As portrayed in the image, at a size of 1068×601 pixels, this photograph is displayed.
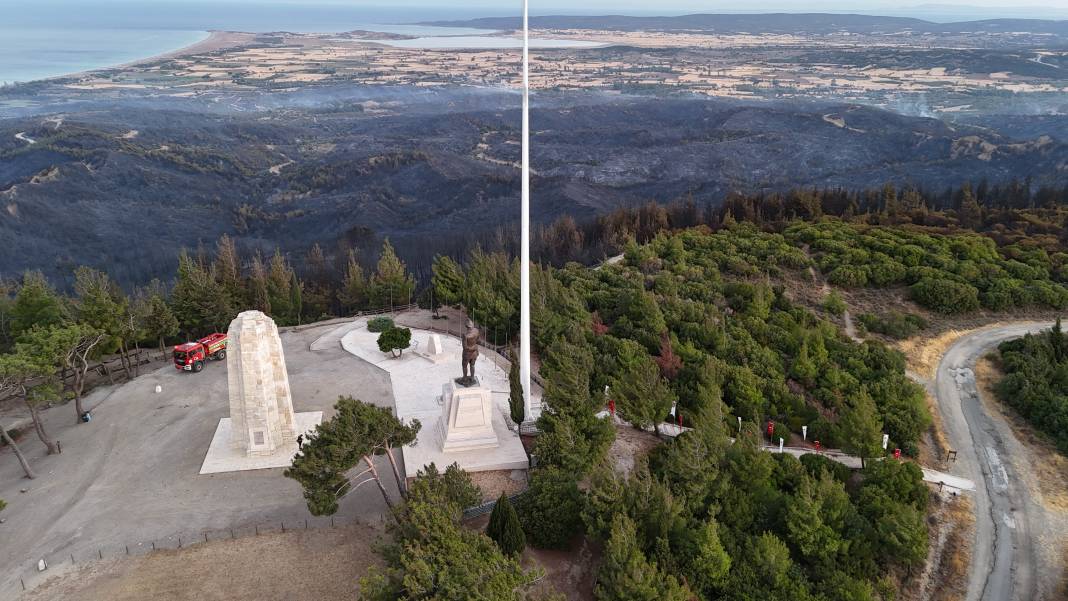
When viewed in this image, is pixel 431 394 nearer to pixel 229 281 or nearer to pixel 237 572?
pixel 237 572

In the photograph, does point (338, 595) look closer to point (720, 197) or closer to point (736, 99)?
point (720, 197)

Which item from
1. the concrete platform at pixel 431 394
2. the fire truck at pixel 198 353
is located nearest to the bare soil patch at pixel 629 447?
the concrete platform at pixel 431 394

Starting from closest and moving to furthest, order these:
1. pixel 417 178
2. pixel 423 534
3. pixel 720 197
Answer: pixel 423 534 < pixel 720 197 < pixel 417 178

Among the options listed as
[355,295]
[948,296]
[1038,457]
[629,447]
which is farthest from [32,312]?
[948,296]

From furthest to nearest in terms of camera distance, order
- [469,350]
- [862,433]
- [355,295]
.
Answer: [355,295] → [469,350] → [862,433]

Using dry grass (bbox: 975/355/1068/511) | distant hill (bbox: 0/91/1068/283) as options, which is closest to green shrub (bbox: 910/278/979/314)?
dry grass (bbox: 975/355/1068/511)

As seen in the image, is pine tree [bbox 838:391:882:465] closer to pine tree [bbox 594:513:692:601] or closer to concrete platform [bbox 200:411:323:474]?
pine tree [bbox 594:513:692:601]


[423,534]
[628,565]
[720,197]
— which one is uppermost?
[423,534]

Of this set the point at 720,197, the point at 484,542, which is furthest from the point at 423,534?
the point at 720,197
